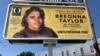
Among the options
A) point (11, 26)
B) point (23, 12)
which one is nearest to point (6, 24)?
point (11, 26)

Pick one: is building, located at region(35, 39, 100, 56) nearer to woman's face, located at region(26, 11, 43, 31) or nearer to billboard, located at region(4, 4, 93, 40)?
billboard, located at region(4, 4, 93, 40)

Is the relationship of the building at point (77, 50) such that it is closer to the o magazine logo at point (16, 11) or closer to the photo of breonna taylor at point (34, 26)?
the photo of breonna taylor at point (34, 26)

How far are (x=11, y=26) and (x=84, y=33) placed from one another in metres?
3.21

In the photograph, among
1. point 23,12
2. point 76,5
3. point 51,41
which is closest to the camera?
point 51,41

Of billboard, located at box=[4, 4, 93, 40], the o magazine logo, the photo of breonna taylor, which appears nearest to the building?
billboard, located at box=[4, 4, 93, 40]

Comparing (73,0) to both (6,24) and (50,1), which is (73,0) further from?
(6,24)

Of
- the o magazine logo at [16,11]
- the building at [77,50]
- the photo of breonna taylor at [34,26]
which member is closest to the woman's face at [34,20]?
the photo of breonna taylor at [34,26]

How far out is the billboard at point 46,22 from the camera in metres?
11.5

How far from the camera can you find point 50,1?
13.0 meters

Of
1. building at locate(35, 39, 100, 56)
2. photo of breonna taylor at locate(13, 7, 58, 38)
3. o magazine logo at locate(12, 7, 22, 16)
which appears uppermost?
o magazine logo at locate(12, 7, 22, 16)

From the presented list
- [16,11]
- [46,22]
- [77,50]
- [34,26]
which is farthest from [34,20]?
[77,50]

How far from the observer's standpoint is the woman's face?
11.8m

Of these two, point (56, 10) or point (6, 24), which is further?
point (56, 10)

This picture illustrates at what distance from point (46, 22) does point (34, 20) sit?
0.55m
